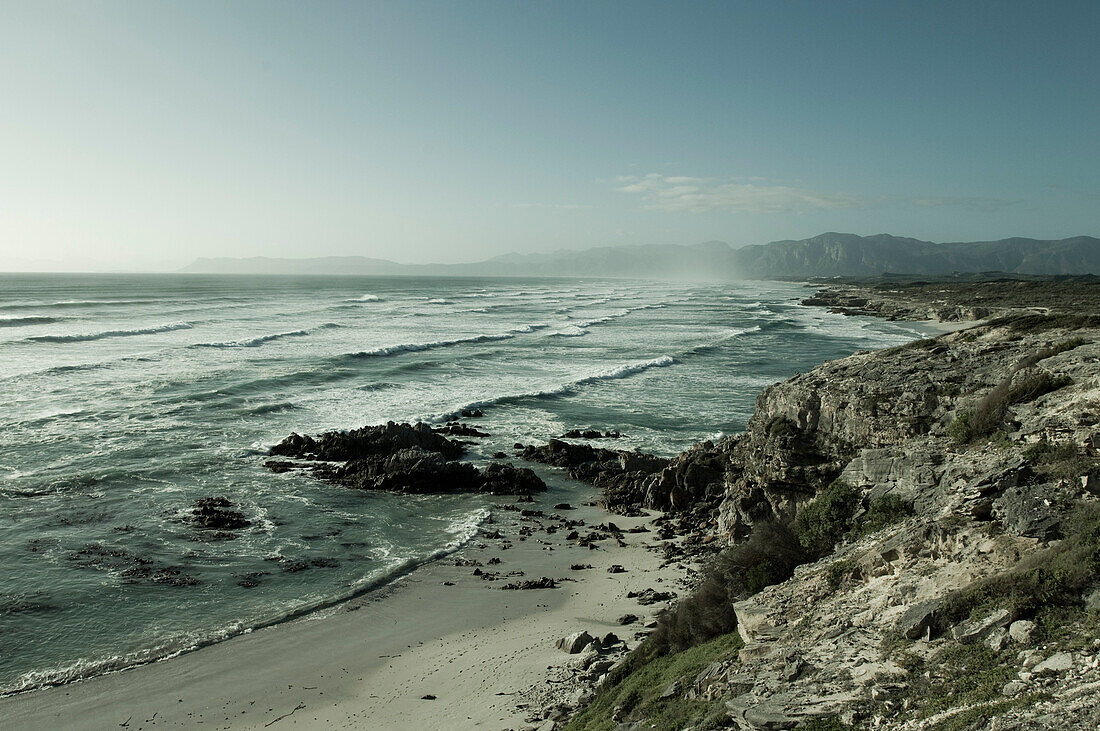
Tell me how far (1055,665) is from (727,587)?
475 cm

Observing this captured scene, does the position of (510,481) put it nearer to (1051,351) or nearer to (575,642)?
(575,642)

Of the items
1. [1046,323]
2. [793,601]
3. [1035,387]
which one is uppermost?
[1046,323]

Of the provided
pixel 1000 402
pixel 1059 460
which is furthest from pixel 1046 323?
pixel 1059 460

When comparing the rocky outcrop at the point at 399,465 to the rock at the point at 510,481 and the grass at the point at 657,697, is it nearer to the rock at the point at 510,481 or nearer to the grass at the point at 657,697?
the rock at the point at 510,481

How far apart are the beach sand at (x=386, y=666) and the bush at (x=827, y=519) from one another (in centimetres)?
402

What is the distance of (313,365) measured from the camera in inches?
1716

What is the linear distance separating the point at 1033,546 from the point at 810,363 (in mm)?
→ 40958

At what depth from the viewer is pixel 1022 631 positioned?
560 cm

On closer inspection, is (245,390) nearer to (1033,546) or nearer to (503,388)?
(503,388)

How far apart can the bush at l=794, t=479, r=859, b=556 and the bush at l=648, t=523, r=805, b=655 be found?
0.86 feet

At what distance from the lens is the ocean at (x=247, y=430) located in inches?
565

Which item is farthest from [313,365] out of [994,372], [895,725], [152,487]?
[895,725]

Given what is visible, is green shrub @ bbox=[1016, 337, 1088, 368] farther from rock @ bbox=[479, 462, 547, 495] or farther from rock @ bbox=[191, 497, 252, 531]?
rock @ bbox=[191, 497, 252, 531]

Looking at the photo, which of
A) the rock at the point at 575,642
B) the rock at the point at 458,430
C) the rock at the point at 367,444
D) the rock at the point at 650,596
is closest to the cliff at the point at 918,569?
the rock at the point at 575,642
